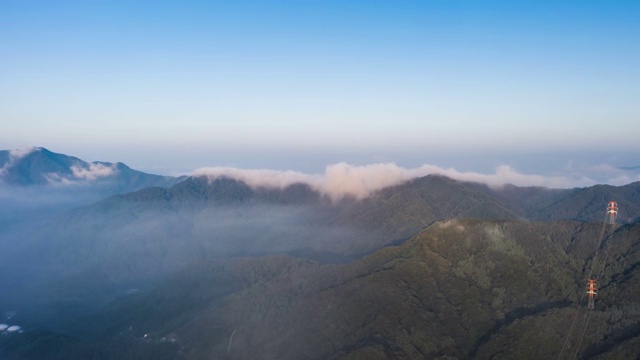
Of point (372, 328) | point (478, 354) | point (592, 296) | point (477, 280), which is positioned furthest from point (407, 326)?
point (592, 296)

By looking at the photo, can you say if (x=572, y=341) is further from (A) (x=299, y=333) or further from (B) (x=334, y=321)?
(A) (x=299, y=333)

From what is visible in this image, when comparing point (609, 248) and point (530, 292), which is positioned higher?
point (609, 248)

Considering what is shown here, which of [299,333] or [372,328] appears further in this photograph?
[299,333]

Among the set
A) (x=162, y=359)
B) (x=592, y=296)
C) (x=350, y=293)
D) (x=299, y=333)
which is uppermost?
(x=592, y=296)

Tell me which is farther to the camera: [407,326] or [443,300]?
[443,300]

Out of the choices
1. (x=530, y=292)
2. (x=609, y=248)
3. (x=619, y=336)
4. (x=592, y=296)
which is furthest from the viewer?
(x=609, y=248)

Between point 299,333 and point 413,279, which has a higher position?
point 413,279

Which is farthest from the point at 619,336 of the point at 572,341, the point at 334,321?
the point at 334,321

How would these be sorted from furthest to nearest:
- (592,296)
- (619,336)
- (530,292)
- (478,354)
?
(530,292)
(592,296)
(478,354)
(619,336)

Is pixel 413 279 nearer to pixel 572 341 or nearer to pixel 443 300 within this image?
pixel 443 300
